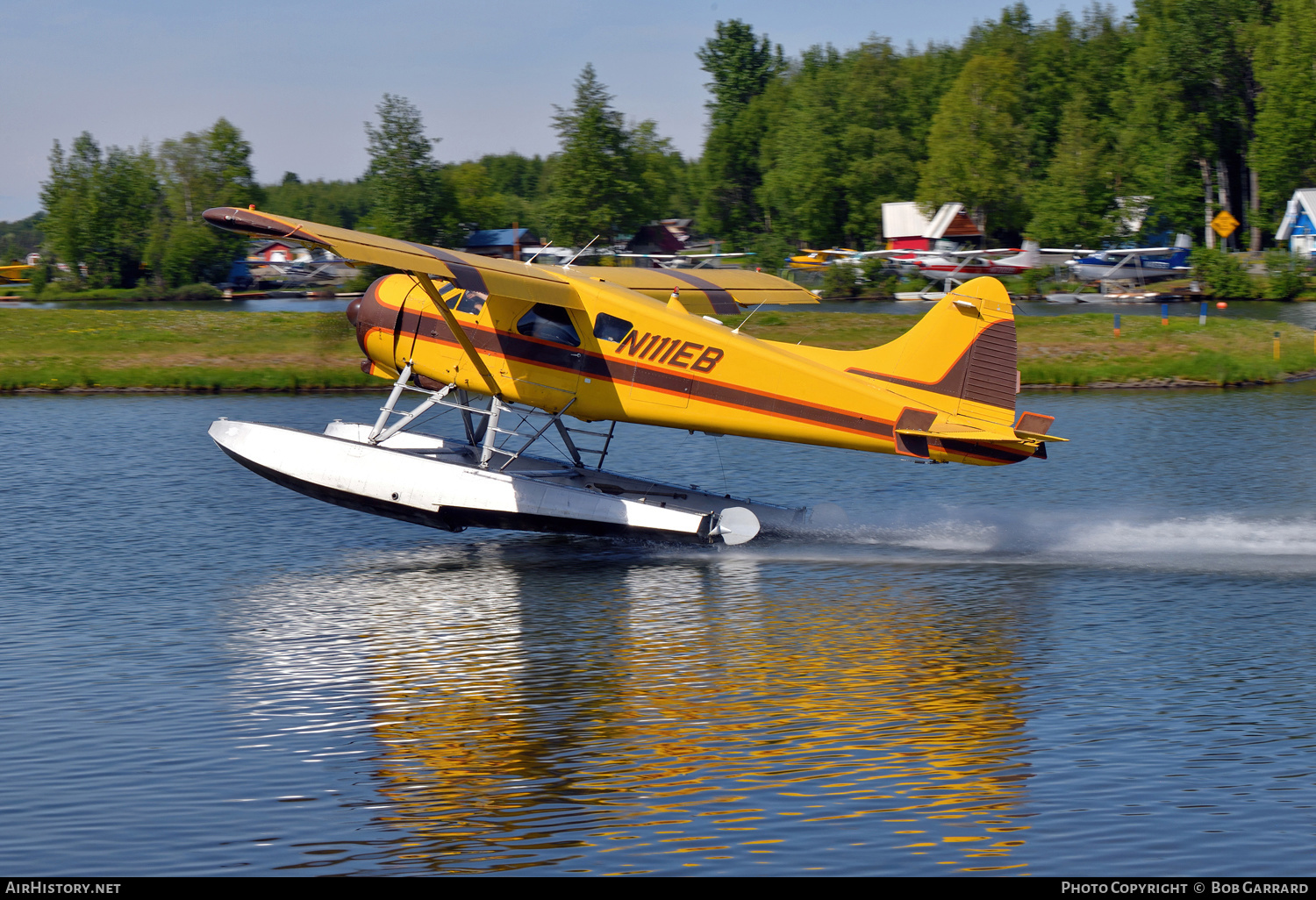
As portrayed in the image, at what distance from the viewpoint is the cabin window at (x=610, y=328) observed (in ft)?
42.8

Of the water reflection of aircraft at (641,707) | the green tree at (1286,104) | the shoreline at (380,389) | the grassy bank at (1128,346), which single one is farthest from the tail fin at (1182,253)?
the water reflection of aircraft at (641,707)

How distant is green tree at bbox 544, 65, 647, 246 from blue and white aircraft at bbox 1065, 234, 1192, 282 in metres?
26.0

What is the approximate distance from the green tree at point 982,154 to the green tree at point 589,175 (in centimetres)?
1757

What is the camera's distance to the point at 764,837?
6.79 metres

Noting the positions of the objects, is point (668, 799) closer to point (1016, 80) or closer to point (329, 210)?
point (1016, 80)

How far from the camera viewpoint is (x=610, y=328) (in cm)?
1308

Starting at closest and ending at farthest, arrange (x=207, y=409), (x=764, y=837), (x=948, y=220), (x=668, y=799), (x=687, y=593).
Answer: (x=764, y=837), (x=668, y=799), (x=687, y=593), (x=207, y=409), (x=948, y=220)

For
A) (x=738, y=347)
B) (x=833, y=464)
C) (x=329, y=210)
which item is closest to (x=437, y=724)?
(x=738, y=347)

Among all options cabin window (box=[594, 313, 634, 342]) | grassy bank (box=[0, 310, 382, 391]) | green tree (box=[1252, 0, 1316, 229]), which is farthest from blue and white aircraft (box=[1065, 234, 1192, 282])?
cabin window (box=[594, 313, 634, 342])

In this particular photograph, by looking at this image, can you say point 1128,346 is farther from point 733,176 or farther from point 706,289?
point 733,176

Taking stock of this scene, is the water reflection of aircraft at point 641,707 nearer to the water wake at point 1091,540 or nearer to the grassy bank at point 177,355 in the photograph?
the water wake at point 1091,540

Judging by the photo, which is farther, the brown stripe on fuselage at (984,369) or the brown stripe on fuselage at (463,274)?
the brown stripe on fuselage at (984,369)
